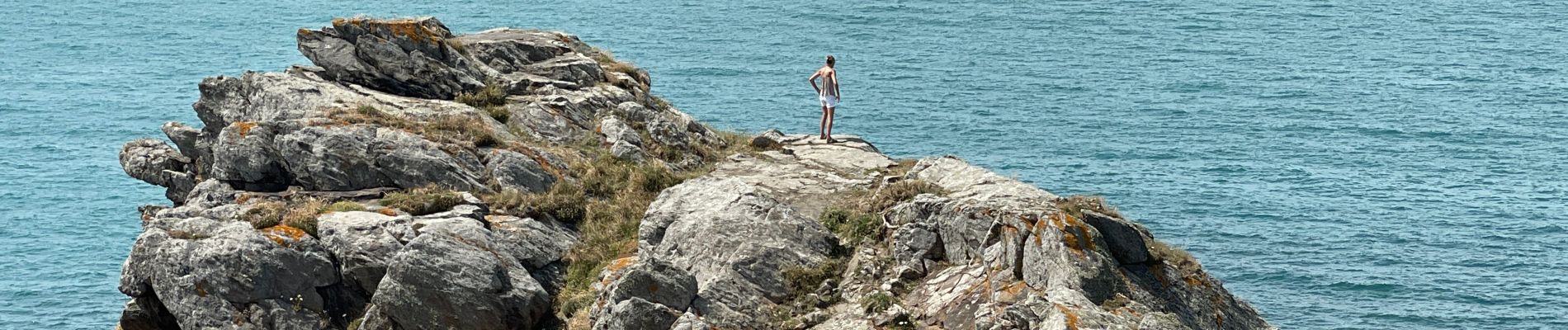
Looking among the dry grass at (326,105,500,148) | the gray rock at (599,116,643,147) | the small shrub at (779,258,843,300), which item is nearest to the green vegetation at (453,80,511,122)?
the dry grass at (326,105,500,148)

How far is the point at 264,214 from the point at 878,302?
12.2 m

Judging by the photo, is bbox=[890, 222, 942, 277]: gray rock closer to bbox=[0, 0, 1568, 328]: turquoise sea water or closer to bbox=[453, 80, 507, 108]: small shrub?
bbox=[453, 80, 507, 108]: small shrub

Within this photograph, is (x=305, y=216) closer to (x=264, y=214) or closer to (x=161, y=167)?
(x=264, y=214)

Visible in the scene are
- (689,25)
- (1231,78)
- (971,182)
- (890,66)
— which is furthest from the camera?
(689,25)

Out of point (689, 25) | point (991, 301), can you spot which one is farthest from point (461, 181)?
point (689, 25)

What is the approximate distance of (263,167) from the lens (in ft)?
110

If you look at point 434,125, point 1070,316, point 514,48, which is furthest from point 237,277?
point 514,48

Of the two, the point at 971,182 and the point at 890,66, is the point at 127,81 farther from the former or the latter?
the point at 971,182

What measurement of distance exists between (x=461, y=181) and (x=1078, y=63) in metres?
135

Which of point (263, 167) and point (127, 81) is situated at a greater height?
point (263, 167)

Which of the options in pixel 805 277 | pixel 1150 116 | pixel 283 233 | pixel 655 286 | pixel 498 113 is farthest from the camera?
pixel 1150 116

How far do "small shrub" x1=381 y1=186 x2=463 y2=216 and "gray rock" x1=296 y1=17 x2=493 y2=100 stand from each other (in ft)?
28.1

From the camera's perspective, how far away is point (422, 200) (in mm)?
30688

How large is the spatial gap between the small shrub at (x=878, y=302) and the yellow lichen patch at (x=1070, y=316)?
4.05m
